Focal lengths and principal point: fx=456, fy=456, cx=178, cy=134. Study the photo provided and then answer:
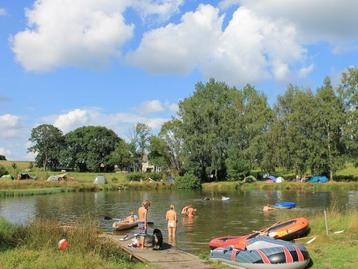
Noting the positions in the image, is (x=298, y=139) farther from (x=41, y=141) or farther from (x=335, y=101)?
(x=41, y=141)

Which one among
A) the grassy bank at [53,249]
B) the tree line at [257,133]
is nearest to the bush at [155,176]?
the tree line at [257,133]

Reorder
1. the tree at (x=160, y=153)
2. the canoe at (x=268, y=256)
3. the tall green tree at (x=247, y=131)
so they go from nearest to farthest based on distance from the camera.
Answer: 1. the canoe at (x=268, y=256)
2. the tall green tree at (x=247, y=131)
3. the tree at (x=160, y=153)

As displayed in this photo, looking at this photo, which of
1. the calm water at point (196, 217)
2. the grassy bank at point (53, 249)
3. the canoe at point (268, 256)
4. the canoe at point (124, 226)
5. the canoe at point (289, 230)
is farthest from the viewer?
the canoe at point (124, 226)

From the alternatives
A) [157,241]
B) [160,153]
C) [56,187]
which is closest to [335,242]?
[157,241]

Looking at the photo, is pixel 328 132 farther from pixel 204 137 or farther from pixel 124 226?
pixel 124 226

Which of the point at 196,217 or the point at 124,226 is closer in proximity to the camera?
the point at 124,226

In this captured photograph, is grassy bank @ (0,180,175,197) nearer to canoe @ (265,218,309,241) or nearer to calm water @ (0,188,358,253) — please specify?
calm water @ (0,188,358,253)

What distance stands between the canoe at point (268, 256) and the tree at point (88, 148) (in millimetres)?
99779

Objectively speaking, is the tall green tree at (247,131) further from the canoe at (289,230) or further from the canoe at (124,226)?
the canoe at (289,230)

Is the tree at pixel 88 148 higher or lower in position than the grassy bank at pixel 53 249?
higher

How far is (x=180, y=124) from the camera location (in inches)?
3246

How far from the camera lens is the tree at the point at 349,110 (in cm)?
6762

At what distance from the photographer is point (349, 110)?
69750 mm

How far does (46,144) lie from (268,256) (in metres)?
111
